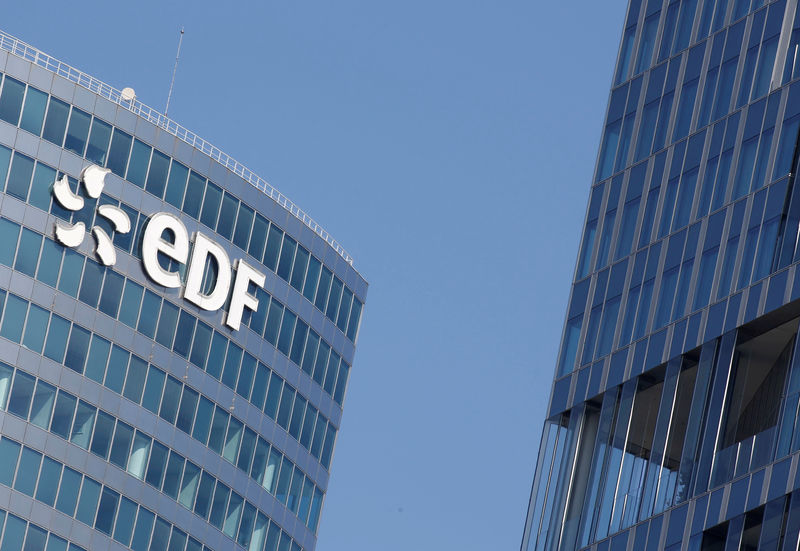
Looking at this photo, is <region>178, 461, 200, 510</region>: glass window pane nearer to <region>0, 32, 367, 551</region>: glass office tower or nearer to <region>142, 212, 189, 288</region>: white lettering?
<region>0, 32, 367, 551</region>: glass office tower

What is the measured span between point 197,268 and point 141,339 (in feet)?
19.9

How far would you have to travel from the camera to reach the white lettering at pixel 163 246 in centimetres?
11969

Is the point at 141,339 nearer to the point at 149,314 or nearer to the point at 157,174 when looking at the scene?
the point at 149,314

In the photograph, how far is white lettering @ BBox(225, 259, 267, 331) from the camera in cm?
12450

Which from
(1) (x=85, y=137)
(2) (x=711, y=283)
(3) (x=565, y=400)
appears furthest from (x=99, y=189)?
(2) (x=711, y=283)

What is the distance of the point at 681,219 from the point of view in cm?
8569

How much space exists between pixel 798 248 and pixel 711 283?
5.01m

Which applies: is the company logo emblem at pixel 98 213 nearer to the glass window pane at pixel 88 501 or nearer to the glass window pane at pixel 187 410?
the glass window pane at pixel 187 410

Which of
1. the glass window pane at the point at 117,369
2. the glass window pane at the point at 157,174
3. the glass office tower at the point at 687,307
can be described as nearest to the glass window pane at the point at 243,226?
the glass window pane at the point at 157,174

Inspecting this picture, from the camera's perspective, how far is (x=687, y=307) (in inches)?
3258

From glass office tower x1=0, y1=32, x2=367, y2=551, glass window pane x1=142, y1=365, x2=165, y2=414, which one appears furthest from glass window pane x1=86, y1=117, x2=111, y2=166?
glass window pane x1=142, y1=365, x2=165, y2=414

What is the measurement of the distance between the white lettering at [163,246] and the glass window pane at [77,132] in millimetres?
5979

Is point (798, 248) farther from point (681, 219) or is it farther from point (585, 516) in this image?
point (585, 516)

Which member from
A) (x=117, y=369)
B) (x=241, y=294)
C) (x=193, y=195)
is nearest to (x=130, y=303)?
(x=117, y=369)
